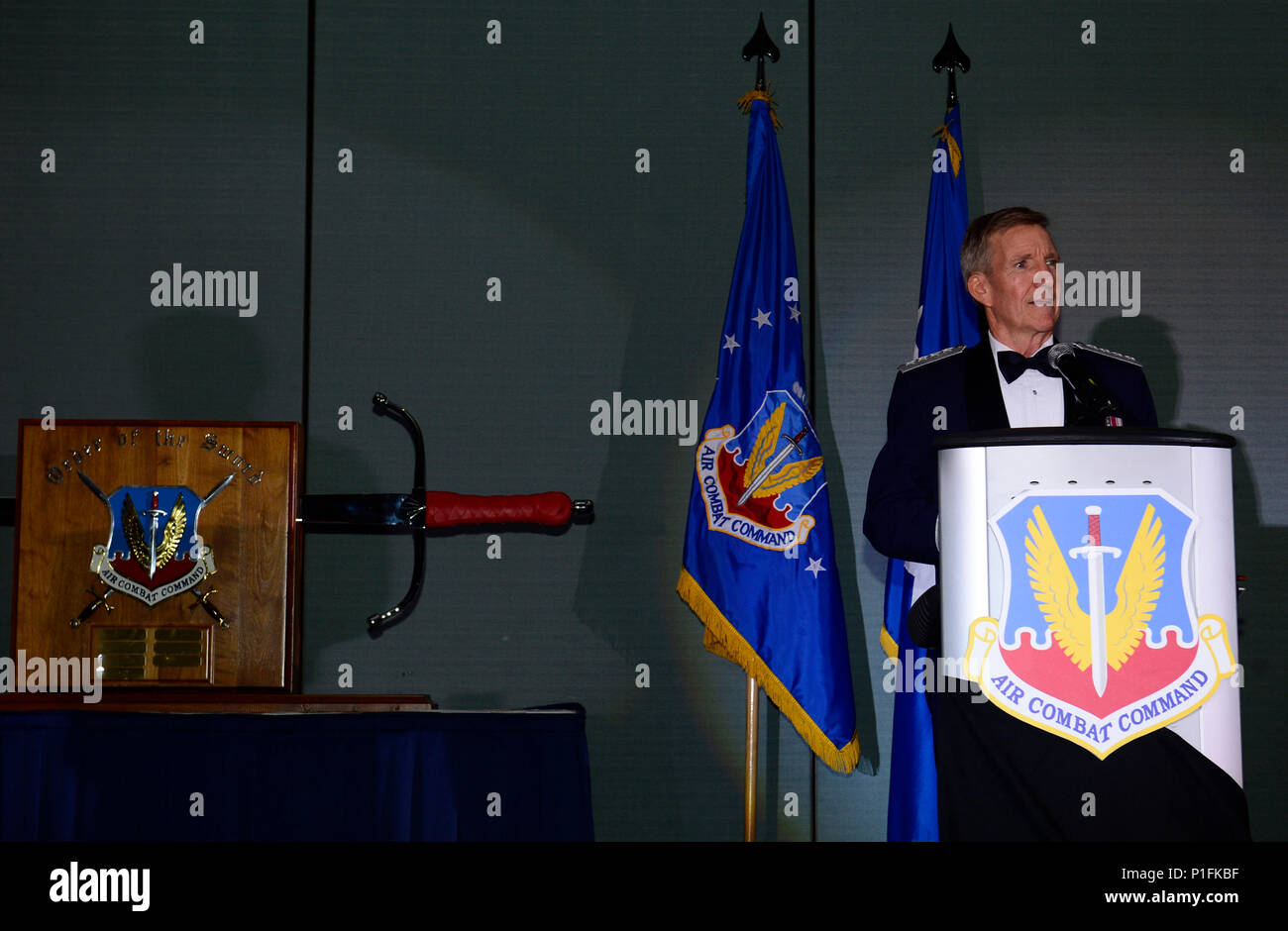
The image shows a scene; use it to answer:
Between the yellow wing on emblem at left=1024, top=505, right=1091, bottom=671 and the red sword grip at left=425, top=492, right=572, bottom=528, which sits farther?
the red sword grip at left=425, top=492, right=572, bottom=528

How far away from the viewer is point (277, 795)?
2.29 meters

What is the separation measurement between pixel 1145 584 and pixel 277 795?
5.25ft

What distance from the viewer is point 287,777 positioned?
229 centimetres

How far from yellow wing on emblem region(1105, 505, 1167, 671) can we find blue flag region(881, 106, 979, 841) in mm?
1571

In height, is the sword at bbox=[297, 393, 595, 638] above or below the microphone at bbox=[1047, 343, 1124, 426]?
below

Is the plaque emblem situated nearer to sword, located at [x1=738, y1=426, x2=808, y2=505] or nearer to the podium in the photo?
sword, located at [x1=738, y1=426, x2=808, y2=505]

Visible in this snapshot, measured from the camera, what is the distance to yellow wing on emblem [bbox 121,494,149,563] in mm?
3334

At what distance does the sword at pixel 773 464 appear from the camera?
134 inches

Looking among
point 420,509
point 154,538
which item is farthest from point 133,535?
point 420,509

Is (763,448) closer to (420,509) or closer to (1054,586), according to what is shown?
(420,509)

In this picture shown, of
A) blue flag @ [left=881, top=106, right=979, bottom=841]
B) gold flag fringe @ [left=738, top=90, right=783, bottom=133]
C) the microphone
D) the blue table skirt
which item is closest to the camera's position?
the microphone

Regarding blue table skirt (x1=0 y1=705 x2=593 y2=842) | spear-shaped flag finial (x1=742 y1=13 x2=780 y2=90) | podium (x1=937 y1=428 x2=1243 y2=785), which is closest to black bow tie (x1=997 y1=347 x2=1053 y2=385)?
podium (x1=937 y1=428 x2=1243 y2=785)

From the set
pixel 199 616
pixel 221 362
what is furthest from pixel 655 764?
pixel 221 362

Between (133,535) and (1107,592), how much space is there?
266cm
